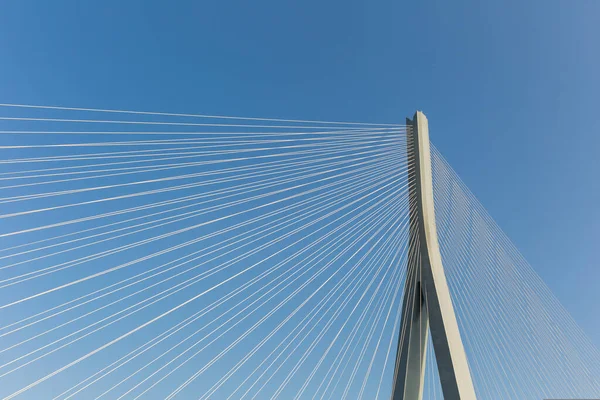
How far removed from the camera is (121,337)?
5.17 m

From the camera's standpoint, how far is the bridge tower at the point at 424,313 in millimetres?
8047

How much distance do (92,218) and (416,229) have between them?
629 cm

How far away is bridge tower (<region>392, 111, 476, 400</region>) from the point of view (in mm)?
8047

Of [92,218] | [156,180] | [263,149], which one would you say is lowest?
[92,218]

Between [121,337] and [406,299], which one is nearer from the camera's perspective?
[121,337]

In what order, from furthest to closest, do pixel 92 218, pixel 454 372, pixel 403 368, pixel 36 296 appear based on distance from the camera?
1. pixel 403 368
2. pixel 454 372
3. pixel 92 218
4. pixel 36 296

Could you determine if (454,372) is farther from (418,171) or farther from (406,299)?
(418,171)

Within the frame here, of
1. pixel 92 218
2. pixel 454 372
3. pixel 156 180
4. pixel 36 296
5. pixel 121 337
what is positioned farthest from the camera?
pixel 454 372

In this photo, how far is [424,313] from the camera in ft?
31.4

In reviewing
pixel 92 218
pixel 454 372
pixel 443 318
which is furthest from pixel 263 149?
pixel 454 372

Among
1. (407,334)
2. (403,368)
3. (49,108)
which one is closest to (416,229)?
(407,334)

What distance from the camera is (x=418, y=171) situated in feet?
34.5

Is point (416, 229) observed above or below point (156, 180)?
above

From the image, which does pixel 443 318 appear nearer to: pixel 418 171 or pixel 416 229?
pixel 416 229
